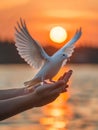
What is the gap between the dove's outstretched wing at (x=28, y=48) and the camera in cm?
356

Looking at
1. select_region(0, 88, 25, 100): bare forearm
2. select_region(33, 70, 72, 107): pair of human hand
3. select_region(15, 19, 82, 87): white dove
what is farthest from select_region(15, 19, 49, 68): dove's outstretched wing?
select_region(33, 70, 72, 107): pair of human hand

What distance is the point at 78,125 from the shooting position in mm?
13641

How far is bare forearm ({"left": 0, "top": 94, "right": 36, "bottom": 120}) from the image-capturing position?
6.83 ft

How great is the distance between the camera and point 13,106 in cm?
209

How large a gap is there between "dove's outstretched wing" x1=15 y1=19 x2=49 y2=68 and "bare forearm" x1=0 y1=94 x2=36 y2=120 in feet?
4.27

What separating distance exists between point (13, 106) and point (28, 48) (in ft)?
5.20

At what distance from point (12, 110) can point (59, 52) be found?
4.33ft

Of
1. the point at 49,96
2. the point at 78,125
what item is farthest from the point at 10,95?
the point at 78,125

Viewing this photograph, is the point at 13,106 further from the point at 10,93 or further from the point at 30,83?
the point at 30,83

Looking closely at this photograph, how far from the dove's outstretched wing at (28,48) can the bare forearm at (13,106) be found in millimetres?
1302

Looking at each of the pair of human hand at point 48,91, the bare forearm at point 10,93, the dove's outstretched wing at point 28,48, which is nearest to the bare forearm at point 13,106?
the pair of human hand at point 48,91

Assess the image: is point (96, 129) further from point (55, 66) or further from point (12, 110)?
point (12, 110)

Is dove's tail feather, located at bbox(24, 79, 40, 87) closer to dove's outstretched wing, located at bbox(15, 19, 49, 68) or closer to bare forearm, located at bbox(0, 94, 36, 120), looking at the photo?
dove's outstretched wing, located at bbox(15, 19, 49, 68)

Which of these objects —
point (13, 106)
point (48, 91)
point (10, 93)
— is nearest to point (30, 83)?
point (10, 93)
